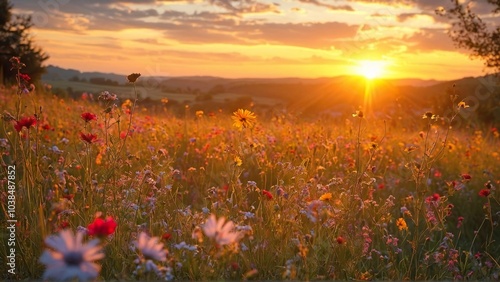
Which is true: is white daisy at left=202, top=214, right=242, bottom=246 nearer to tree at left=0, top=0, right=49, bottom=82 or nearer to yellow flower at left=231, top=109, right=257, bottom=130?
yellow flower at left=231, top=109, right=257, bottom=130

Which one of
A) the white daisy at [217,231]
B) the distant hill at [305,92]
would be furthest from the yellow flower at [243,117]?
the distant hill at [305,92]

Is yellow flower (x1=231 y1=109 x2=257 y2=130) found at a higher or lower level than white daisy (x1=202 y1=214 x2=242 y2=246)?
higher

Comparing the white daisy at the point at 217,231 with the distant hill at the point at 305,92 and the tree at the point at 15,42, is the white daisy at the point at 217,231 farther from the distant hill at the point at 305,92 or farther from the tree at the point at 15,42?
the tree at the point at 15,42

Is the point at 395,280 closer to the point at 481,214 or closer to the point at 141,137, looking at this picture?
the point at 481,214

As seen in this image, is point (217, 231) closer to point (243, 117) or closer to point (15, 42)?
point (243, 117)

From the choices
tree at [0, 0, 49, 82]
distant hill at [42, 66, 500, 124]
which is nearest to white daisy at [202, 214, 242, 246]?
distant hill at [42, 66, 500, 124]

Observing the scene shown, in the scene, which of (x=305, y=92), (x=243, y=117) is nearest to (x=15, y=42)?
(x=243, y=117)

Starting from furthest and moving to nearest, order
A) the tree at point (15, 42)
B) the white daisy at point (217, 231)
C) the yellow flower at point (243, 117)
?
the tree at point (15, 42) → the yellow flower at point (243, 117) → the white daisy at point (217, 231)

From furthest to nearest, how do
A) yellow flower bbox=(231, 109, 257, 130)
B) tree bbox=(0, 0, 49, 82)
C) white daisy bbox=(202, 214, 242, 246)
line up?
tree bbox=(0, 0, 49, 82) → yellow flower bbox=(231, 109, 257, 130) → white daisy bbox=(202, 214, 242, 246)

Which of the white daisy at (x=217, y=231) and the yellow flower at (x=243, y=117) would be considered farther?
the yellow flower at (x=243, y=117)

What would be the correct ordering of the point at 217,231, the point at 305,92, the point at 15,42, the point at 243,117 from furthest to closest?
the point at 305,92, the point at 15,42, the point at 243,117, the point at 217,231

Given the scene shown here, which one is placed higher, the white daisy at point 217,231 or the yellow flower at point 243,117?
the yellow flower at point 243,117

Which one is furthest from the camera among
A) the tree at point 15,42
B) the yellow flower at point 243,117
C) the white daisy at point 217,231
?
the tree at point 15,42

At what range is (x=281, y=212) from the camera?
3432 mm
